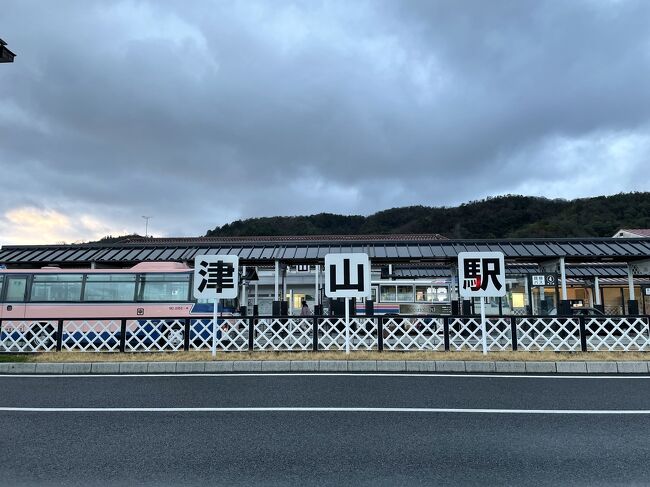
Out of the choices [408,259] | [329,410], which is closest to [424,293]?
[408,259]

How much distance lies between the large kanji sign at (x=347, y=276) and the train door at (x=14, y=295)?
9.86 m

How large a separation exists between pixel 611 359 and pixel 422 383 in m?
4.17

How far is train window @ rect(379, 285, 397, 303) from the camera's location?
18.8 meters

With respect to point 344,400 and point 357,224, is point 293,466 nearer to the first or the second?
point 344,400

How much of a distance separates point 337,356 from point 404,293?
10257 millimetres

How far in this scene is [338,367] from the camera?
8273 millimetres

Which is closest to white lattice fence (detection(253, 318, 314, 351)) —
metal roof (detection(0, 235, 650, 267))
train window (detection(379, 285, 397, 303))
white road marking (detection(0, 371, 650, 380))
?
white road marking (detection(0, 371, 650, 380))

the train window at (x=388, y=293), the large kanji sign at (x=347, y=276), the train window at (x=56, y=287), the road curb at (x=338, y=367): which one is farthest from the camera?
the train window at (x=388, y=293)

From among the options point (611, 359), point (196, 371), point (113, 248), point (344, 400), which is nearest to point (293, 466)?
point (344, 400)

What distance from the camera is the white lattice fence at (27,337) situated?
404 inches

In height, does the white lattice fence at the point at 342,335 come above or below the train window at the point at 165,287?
below

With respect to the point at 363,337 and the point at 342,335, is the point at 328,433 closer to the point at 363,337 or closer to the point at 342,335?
the point at 363,337

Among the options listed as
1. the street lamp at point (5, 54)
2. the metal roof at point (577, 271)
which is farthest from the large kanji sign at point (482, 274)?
the metal roof at point (577, 271)

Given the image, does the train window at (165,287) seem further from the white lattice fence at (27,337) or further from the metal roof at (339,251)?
the metal roof at (339,251)
